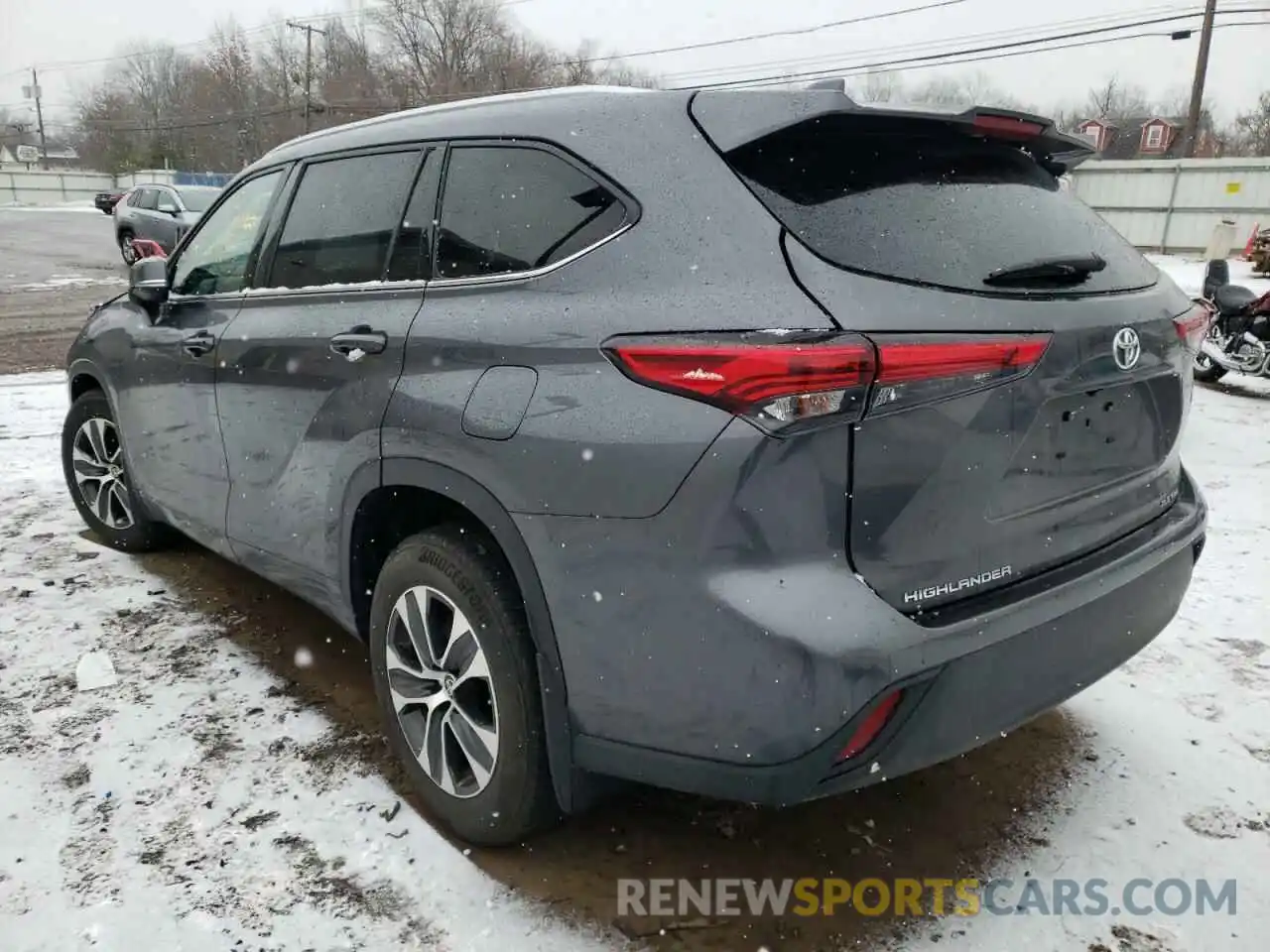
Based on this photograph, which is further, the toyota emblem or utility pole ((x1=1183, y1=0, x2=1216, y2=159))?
utility pole ((x1=1183, y1=0, x2=1216, y2=159))

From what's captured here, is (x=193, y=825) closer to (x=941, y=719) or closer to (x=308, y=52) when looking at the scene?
(x=941, y=719)

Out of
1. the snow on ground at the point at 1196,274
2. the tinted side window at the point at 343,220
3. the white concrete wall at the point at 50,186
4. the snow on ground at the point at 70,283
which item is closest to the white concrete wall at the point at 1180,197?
the snow on ground at the point at 1196,274

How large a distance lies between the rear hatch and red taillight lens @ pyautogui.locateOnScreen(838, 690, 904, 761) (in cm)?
19

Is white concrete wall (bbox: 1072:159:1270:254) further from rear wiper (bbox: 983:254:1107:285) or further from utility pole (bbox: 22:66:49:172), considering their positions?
utility pole (bbox: 22:66:49:172)

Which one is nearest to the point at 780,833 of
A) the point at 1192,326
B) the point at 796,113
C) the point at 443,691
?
the point at 443,691

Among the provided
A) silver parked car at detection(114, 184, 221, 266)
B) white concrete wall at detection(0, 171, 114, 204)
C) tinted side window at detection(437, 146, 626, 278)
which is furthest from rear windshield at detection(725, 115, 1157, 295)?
white concrete wall at detection(0, 171, 114, 204)

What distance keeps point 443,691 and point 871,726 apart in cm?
114

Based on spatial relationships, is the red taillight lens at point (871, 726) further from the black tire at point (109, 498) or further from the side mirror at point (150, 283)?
the black tire at point (109, 498)

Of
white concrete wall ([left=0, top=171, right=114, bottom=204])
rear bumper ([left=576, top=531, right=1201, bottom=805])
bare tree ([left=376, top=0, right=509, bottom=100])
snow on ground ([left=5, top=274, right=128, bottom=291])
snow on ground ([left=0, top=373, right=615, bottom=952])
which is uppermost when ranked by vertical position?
bare tree ([left=376, top=0, right=509, bottom=100])

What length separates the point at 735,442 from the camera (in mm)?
1733

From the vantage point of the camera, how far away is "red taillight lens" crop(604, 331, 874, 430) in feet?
5.63

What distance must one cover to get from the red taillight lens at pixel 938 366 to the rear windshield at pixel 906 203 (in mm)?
157

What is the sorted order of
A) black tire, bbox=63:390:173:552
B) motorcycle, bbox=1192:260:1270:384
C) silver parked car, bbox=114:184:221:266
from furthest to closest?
1. silver parked car, bbox=114:184:221:266
2. motorcycle, bbox=1192:260:1270:384
3. black tire, bbox=63:390:173:552

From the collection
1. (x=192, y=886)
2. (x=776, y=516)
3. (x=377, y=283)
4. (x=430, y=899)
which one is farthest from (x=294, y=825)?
(x=776, y=516)
